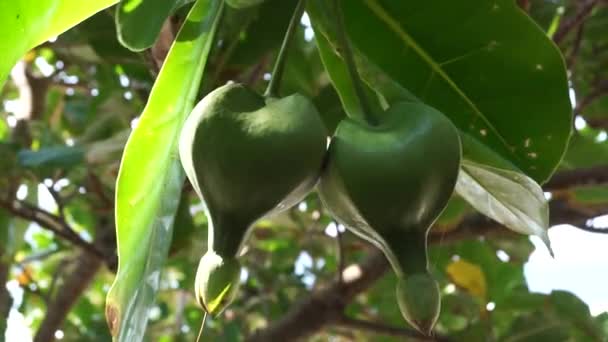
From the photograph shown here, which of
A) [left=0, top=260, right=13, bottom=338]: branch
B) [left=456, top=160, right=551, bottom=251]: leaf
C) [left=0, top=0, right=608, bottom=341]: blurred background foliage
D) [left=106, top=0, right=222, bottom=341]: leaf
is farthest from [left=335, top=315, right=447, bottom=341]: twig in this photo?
[left=106, top=0, right=222, bottom=341]: leaf

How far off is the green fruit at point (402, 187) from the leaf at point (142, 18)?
0.21 metres

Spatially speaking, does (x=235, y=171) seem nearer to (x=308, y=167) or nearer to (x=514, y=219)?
(x=308, y=167)

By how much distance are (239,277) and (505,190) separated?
263 millimetres

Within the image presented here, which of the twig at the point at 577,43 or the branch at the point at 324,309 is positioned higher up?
the twig at the point at 577,43

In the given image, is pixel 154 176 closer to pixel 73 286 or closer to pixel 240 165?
pixel 240 165

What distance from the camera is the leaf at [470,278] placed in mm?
1711

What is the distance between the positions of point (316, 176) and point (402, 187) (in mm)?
60

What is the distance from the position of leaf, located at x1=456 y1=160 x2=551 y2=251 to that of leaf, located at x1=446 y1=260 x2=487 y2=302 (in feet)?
3.08

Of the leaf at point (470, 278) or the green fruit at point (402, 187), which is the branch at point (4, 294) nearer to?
the leaf at point (470, 278)

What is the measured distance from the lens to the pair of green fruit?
550mm

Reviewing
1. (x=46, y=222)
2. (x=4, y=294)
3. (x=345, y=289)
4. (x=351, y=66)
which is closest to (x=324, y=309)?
(x=345, y=289)

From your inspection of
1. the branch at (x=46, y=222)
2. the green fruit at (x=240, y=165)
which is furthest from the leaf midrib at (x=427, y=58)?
the branch at (x=46, y=222)

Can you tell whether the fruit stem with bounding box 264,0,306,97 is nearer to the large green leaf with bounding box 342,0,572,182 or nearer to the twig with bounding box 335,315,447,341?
the large green leaf with bounding box 342,0,572,182

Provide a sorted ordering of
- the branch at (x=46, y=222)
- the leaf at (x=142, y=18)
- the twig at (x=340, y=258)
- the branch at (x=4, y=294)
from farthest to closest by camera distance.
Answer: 1. the branch at (x=4, y=294)
2. the branch at (x=46, y=222)
3. the twig at (x=340, y=258)
4. the leaf at (x=142, y=18)
